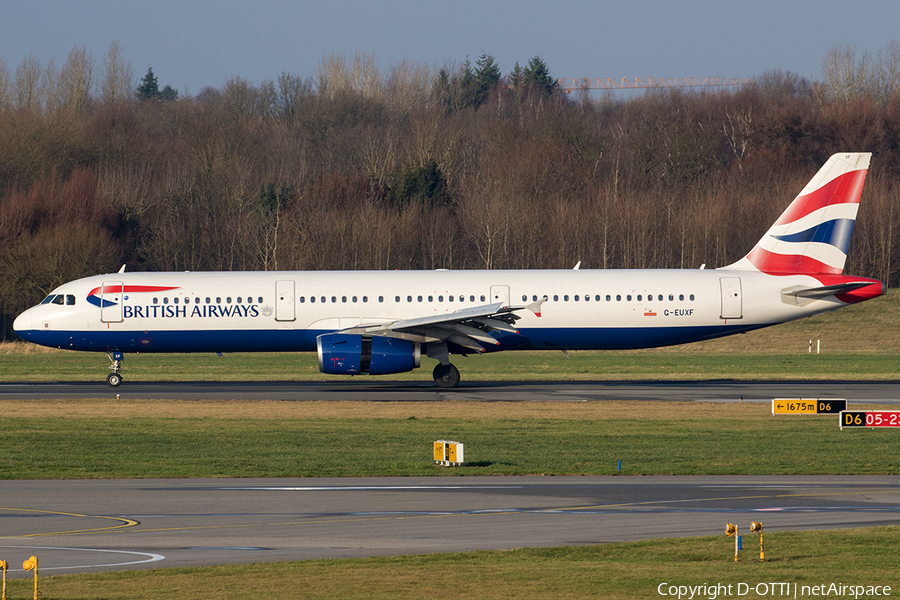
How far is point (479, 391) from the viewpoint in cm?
3406

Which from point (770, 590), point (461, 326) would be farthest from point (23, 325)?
point (770, 590)

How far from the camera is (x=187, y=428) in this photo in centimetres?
2470

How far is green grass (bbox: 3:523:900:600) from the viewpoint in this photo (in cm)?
1024

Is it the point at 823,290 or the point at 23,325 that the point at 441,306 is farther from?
the point at 23,325

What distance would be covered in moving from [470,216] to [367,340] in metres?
47.0

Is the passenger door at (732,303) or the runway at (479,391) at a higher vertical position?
the passenger door at (732,303)

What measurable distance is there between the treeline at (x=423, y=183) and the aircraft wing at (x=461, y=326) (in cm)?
3787

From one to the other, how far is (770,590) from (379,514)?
19.9ft

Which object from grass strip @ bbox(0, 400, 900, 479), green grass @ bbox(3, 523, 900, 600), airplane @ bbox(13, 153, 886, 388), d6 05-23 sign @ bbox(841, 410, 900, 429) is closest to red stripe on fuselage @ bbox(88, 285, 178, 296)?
airplane @ bbox(13, 153, 886, 388)

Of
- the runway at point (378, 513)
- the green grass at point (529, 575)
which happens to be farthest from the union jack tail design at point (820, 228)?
the green grass at point (529, 575)

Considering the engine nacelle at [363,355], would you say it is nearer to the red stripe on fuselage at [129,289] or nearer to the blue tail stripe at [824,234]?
the red stripe on fuselage at [129,289]

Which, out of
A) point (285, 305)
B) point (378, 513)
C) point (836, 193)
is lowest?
point (378, 513)

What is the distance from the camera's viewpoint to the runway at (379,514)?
12.4 metres

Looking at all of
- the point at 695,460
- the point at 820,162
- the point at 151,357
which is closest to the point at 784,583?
the point at 695,460
